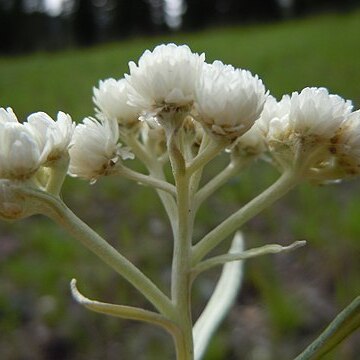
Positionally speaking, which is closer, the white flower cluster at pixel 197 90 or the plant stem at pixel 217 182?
the white flower cluster at pixel 197 90

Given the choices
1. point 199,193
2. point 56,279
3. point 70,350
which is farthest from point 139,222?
point 199,193

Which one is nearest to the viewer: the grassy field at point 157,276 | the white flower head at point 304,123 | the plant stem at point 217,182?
the white flower head at point 304,123

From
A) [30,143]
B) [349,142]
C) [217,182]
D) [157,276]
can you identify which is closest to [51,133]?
[30,143]

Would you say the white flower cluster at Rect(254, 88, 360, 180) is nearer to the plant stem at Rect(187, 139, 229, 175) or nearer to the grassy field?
the plant stem at Rect(187, 139, 229, 175)

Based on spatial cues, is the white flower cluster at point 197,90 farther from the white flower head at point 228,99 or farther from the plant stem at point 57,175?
the plant stem at point 57,175

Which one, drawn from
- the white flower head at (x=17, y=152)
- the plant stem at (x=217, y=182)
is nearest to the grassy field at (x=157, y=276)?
the plant stem at (x=217, y=182)

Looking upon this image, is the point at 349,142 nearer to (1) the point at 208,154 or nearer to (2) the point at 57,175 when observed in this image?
(1) the point at 208,154

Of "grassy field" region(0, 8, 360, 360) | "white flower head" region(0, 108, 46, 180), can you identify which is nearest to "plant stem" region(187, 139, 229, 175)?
"white flower head" region(0, 108, 46, 180)
